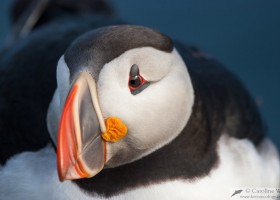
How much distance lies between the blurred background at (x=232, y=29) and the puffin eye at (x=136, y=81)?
278cm

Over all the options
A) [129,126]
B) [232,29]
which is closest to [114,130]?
[129,126]

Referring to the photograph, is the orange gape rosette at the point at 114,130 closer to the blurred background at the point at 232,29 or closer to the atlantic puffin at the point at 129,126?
the atlantic puffin at the point at 129,126

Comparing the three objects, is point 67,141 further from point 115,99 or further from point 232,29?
point 232,29

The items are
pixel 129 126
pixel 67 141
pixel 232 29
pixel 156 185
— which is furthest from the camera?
pixel 232 29

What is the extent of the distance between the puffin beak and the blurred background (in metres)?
2.89

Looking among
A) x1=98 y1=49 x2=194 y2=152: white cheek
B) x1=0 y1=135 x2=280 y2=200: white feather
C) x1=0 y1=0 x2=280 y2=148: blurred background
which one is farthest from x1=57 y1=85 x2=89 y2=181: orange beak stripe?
x1=0 y1=0 x2=280 y2=148: blurred background

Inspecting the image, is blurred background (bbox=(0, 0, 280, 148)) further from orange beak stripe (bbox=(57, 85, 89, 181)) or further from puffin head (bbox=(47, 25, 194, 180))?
orange beak stripe (bbox=(57, 85, 89, 181))

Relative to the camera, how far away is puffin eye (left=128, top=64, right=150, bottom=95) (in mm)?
2643

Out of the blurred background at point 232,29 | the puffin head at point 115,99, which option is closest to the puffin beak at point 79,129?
the puffin head at point 115,99

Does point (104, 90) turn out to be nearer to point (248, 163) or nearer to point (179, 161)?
point (179, 161)

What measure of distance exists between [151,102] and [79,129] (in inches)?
12.1

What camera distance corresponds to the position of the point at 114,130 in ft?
8.68

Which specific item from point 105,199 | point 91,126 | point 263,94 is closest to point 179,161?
point 105,199

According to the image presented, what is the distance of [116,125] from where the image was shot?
2633 millimetres
